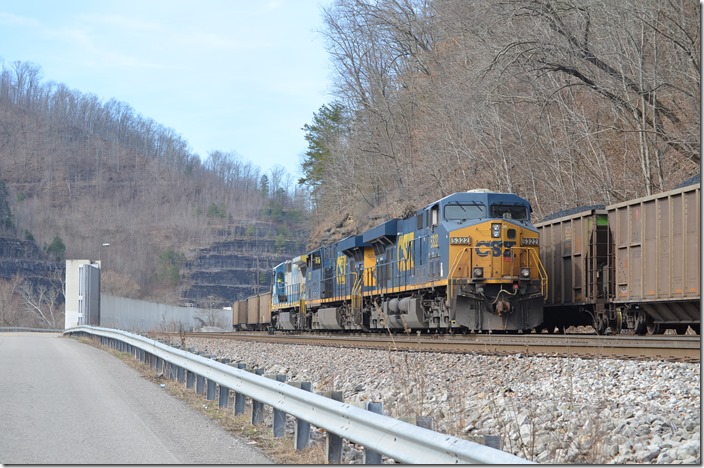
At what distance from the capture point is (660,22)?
22.9m

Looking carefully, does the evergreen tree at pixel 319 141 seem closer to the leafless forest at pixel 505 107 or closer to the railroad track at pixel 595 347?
the leafless forest at pixel 505 107

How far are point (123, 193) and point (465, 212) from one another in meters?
166

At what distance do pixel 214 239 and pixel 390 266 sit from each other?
126 metres

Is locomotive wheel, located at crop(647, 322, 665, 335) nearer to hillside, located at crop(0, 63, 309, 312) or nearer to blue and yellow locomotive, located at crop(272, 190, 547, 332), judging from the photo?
blue and yellow locomotive, located at crop(272, 190, 547, 332)

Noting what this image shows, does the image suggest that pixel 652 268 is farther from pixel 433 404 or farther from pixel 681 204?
pixel 433 404

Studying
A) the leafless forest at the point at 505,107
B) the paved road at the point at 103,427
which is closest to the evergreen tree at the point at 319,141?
the leafless forest at the point at 505,107

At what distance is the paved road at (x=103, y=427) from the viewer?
708 cm

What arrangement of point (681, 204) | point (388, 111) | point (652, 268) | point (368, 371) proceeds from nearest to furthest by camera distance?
point (368, 371), point (681, 204), point (652, 268), point (388, 111)

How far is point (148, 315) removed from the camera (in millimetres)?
77000

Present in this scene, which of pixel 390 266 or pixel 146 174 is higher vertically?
pixel 146 174

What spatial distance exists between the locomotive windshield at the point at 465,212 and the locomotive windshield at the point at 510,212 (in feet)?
0.90

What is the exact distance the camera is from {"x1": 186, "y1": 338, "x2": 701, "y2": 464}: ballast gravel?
6223 mm

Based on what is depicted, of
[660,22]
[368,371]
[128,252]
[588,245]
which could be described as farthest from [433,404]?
[128,252]

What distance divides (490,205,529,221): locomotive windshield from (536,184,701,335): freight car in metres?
1.09
